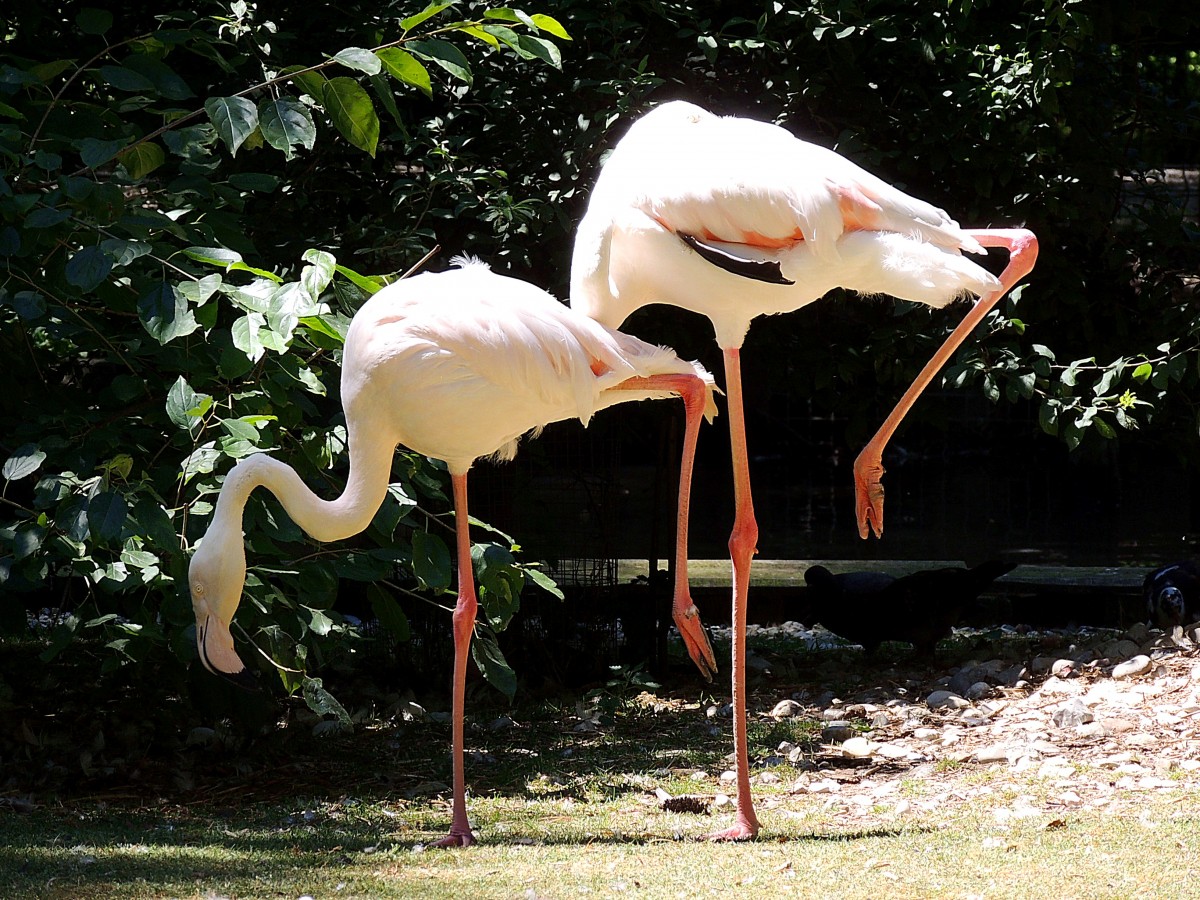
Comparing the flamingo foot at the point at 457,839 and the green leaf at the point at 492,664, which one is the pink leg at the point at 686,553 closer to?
the green leaf at the point at 492,664

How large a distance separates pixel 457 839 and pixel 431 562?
4.16 feet

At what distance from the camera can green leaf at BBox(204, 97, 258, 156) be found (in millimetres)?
5133

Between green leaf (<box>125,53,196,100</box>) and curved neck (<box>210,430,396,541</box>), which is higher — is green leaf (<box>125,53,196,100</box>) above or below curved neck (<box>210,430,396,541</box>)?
above

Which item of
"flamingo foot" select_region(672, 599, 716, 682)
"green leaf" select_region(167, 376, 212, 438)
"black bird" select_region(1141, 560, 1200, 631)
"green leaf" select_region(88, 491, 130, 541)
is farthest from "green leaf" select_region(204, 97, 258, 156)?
"black bird" select_region(1141, 560, 1200, 631)

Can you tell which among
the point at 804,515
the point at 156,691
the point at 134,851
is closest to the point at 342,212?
the point at 156,691

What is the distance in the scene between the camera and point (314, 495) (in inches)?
201

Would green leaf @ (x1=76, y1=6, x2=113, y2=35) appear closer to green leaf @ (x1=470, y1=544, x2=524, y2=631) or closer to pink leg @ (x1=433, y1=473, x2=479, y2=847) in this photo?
pink leg @ (x1=433, y1=473, x2=479, y2=847)

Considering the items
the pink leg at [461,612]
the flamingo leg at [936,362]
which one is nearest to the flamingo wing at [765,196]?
the flamingo leg at [936,362]

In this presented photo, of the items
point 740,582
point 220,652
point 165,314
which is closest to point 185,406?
point 165,314

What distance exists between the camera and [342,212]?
8375 millimetres

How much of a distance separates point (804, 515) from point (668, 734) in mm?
11132

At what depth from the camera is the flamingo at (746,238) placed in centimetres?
500

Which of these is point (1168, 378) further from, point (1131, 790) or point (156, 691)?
point (156, 691)

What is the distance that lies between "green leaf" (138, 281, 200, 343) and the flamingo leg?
8.85 feet
